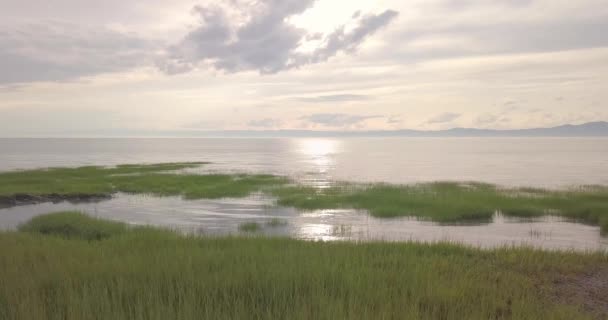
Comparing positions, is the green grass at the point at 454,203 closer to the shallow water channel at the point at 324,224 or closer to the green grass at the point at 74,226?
the shallow water channel at the point at 324,224

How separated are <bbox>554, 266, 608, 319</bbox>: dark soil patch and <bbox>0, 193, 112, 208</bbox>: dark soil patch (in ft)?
113

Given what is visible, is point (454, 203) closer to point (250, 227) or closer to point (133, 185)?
point (250, 227)

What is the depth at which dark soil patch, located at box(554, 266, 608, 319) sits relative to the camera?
31.2ft

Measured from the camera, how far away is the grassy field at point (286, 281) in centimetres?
736

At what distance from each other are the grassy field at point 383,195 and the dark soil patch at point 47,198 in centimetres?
89

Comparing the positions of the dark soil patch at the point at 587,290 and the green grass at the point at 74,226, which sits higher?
the green grass at the point at 74,226

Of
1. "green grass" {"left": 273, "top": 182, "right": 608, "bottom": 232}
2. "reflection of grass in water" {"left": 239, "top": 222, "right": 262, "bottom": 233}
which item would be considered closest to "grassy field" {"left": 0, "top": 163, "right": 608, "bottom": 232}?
"green grass" {"left": 273, "top": 182, "right": 608, "bottom": 232}

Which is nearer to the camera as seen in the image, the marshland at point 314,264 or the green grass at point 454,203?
the marshland at point 314,264

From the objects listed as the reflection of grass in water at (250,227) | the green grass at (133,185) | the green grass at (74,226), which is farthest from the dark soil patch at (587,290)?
the green grass at (133,185)

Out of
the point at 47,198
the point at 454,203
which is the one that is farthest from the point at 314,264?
the point at 47,198

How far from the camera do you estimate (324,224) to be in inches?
1009

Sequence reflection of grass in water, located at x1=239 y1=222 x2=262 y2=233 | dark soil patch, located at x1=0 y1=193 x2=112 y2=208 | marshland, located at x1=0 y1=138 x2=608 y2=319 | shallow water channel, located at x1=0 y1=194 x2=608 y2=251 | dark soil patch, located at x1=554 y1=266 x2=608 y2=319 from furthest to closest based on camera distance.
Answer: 1. dark soil patch, located at x1=0 y1=193 x2=112 y2=208
2. reflection of grass in water, located at x1=239 y1=222 x2=262 y2=233
3. shallow water channel, located at x1=0 y1=194 x2=608 y2=251
4. dark soil patch, located at x1=554 y1=266 x2=608 y2=319
5. marshland, located at x1=0 y1=138 x2=608 y2=319

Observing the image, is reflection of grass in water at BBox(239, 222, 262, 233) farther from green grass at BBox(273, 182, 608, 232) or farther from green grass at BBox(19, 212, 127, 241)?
green grass at BBox(273, 182, 608, 232)

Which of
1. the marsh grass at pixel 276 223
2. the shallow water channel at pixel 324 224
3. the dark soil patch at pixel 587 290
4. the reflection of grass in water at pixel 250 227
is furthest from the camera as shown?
the marsh grass at pixel 276 223
